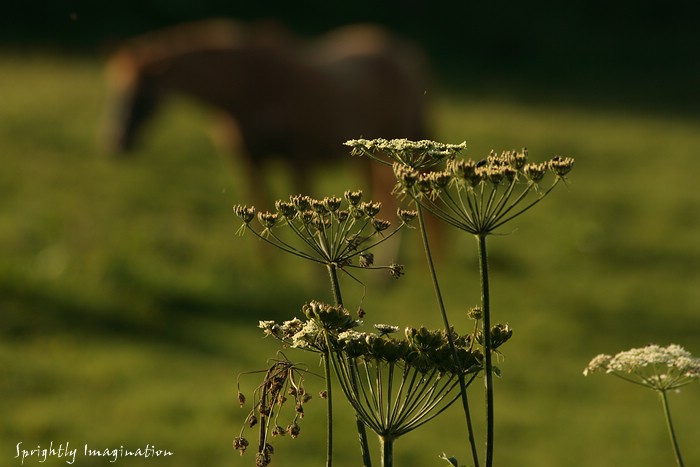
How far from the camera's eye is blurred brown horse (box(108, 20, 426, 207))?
520 inches

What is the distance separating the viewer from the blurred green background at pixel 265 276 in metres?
→ 9.38

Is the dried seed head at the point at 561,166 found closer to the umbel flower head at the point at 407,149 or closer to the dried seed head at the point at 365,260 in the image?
the umbel flower head at the point at 407,149

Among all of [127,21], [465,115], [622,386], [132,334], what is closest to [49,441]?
[132,334]

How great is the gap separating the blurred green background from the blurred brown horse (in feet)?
3.29

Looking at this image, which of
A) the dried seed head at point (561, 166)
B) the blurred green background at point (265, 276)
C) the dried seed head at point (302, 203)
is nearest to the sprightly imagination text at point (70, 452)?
the blurred green background at point (265, 276)

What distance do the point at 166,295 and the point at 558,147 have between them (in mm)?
9211

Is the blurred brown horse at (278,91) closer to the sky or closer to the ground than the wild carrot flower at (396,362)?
closer to the sky

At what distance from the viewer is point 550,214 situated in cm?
1638

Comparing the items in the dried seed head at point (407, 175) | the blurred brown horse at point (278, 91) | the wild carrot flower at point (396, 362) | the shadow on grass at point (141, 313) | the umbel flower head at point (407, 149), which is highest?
the blurred brown horse at point (278, 91)

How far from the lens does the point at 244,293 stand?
12.3 metres

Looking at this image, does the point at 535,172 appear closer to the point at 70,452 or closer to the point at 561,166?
the point at 561,166

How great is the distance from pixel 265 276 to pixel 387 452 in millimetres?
11597

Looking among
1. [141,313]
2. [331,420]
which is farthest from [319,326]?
[141,313]

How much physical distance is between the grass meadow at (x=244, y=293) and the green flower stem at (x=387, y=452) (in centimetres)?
408
